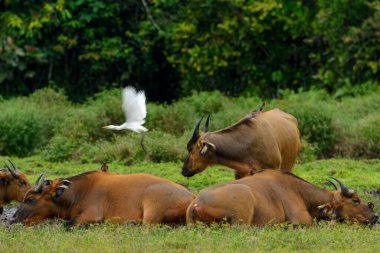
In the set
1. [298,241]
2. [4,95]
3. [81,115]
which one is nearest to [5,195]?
[298,241]

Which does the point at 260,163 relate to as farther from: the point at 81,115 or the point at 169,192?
the point at 81,115

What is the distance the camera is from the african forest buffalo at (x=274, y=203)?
37.3ft

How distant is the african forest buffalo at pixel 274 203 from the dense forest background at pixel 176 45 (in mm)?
13613

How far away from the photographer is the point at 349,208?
11922 mm

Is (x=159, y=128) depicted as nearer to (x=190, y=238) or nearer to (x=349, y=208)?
(x=349, y=208)

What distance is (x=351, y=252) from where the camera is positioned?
381 inches

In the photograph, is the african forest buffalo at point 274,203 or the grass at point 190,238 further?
the african forest buffalo at point 274,203

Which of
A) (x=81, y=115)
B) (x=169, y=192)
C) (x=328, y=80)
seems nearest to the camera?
(x=169, y=192)

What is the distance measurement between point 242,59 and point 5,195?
1506cm

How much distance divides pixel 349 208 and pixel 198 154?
2430 mm

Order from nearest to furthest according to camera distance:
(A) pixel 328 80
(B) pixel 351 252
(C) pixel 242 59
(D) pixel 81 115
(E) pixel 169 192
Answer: (B) pixel 351 252 < (E) pixel 169 192 < (D) pixel 81 115 < (A) pixel 328 80 < (C) pixel 242 59

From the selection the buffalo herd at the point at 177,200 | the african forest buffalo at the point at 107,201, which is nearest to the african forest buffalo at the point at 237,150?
the buffalo herd at the point at 177,200

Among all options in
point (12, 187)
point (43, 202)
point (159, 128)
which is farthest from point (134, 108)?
point (159, 128)

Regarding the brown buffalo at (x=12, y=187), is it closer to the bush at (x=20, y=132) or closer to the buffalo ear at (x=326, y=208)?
the buffalo ear at (x=326, y=208)
